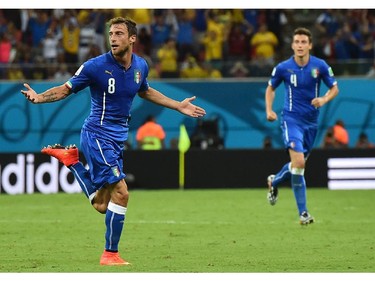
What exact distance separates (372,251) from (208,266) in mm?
2244

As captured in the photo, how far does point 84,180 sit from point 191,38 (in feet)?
48.8

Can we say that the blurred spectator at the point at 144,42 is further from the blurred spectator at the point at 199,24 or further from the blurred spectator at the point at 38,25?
the blurred spectator at the point at 38,25

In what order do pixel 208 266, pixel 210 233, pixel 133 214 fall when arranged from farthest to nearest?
pixel 133 214, pixel 210 233, pixel 208 266

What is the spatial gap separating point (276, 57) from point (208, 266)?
50.1ft

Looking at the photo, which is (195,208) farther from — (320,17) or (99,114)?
(320,17)

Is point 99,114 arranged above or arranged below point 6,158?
above

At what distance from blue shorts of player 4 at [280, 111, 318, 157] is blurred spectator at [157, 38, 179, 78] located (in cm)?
993

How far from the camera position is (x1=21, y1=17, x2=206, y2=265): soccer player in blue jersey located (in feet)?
32.6

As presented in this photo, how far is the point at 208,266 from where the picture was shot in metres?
9.73

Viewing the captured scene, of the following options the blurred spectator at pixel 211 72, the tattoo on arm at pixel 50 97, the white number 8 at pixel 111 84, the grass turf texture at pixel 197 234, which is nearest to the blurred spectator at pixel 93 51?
the blurred spectator at pixel 211 72

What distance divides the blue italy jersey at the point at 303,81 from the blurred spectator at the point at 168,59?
990cm
